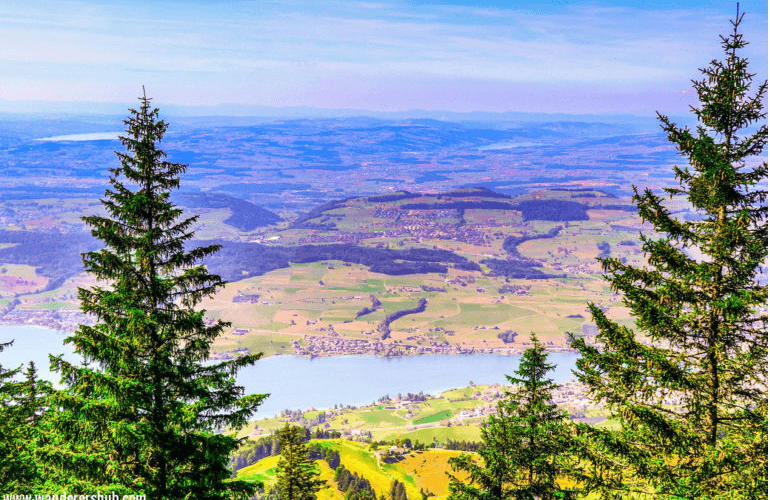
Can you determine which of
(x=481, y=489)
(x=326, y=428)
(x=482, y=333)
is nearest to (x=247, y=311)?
(x=482, y=333)

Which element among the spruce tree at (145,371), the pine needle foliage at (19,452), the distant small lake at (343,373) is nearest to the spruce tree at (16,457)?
the pine needle foliage at (19,452)

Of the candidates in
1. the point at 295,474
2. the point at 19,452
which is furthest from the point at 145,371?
the point at 295,474

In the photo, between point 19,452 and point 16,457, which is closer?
point 19,452

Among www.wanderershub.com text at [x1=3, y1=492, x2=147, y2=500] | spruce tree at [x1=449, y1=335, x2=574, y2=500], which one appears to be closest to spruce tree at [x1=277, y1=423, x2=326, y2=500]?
spruce tree at [x1=449, y1=335, x2=574, y2=500]

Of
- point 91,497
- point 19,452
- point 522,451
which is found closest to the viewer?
point 91,497

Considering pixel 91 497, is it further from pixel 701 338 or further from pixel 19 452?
pixel 701 338

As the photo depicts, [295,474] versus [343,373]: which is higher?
[295,474]
